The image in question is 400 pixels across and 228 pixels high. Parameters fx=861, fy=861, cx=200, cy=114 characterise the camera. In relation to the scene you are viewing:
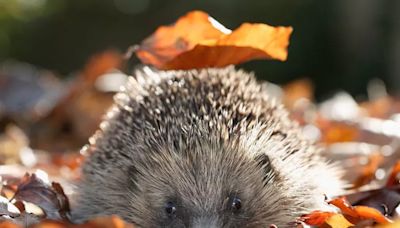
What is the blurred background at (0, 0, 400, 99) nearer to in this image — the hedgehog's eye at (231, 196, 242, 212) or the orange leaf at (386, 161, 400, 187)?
the orange leaf at (386, 161, 400, 187)

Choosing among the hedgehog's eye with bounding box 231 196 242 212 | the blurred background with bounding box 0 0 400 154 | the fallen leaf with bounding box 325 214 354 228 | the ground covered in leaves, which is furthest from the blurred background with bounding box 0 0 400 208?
the fallen leaf with bounding box 325 214 354 228

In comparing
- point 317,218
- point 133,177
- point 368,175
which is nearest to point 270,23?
point 368,175

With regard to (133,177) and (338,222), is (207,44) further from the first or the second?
(338,222)

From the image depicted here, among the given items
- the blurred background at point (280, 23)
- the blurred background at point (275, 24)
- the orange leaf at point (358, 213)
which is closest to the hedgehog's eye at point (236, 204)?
the orange leaf at point (358, 213)

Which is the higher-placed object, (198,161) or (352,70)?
(352,70)

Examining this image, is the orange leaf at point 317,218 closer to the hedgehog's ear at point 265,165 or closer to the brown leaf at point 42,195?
the hedgehog's ear at point 265,165

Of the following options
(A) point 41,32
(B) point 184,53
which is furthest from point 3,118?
(A) point 41,32

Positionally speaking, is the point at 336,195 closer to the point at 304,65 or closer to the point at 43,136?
the point at 43,136

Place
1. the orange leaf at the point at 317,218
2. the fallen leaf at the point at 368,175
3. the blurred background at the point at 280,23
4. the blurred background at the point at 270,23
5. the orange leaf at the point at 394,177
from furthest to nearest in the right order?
the blurred background at the point at 280,23 → the blurred background at the point at 270,23 → the fallen leaf at the point at 368,175 → the orange leaf at the point at 394,177 → the orange leaf at the point at 317,218
